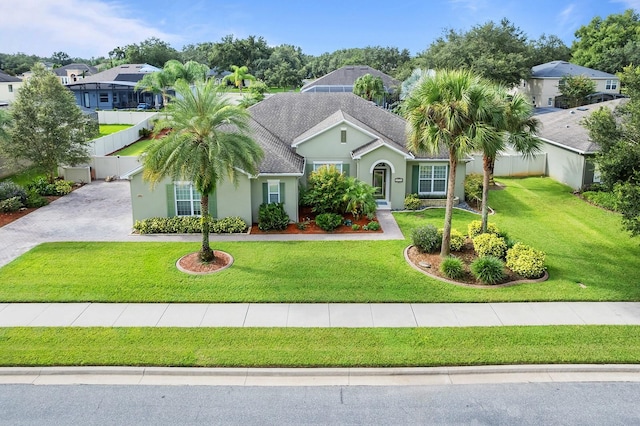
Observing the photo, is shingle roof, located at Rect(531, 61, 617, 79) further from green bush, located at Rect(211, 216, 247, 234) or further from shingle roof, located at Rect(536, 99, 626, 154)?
green bush, located at Rect(211, 216, 247, 234)

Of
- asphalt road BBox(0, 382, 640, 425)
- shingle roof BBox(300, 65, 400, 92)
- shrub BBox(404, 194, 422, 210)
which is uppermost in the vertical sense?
shingle roof BBox(300, 65, 400, 92)

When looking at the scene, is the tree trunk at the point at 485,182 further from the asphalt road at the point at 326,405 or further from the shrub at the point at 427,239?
the asphalt road at the point at 326,405

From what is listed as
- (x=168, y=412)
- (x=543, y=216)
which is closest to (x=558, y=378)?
(x=168, y=412)

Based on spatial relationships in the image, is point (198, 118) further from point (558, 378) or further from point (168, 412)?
point (558, 378)

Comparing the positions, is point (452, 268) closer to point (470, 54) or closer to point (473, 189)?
point (473, 189)

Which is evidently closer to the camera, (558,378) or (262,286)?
(558,378)

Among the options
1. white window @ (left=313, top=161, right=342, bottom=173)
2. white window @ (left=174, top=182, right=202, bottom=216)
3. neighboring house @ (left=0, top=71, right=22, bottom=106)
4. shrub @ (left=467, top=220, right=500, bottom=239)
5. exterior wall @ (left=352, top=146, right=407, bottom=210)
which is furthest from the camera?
neighboring house @ (left=0, top=71, right=22, bottom=106)

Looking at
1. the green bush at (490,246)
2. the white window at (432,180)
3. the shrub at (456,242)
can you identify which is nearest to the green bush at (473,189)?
the white window at (432,180)

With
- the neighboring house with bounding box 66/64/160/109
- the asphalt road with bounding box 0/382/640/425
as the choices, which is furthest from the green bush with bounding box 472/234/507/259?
the neighboring house with bounding box 66/64/160/109
